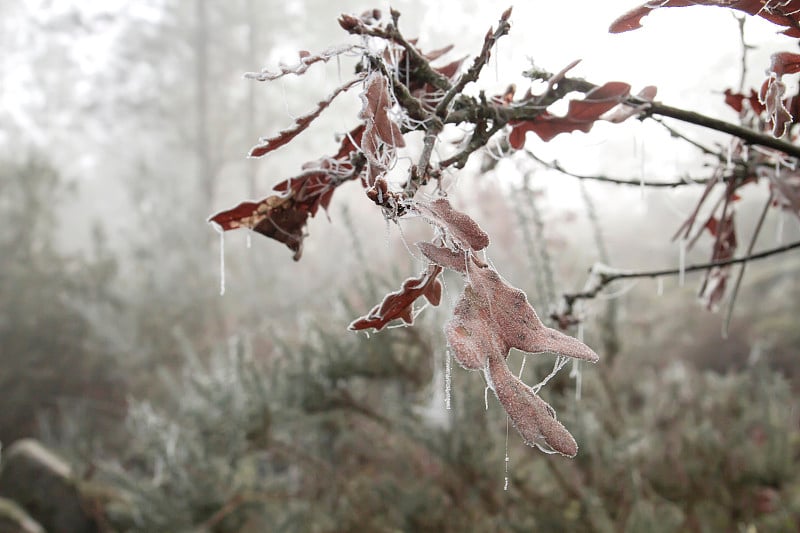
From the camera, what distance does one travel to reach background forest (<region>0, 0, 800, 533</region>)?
1.57 metres

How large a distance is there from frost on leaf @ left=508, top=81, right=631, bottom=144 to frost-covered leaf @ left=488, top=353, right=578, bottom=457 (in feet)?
0.97

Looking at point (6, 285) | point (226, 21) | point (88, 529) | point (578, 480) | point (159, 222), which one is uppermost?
point (226, 21)

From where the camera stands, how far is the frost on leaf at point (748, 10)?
1.37ft

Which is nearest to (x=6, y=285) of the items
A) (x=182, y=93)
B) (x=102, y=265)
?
(x=102, y=265)

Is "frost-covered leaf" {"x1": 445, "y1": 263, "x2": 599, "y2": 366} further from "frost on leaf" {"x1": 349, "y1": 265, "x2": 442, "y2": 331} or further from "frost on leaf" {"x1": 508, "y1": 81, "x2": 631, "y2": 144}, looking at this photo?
"frost on leaf" {"x1": 508, "y1": 81, "x2": 631, "y2": 144}

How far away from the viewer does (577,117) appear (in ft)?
1.85

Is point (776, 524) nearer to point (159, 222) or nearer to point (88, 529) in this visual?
point (88, 529)

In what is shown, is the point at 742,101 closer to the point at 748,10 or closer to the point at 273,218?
the point at 748,10

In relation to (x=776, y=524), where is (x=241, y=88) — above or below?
above

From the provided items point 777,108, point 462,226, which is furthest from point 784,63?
point 462,226

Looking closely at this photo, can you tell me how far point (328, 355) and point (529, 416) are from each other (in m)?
1.47

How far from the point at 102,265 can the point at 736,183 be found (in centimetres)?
407

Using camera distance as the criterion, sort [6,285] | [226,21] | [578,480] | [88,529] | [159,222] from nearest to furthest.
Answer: [578,480]
[88,529]
[6,285]
[159,222]
[226,21]

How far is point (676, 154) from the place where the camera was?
790 mm
